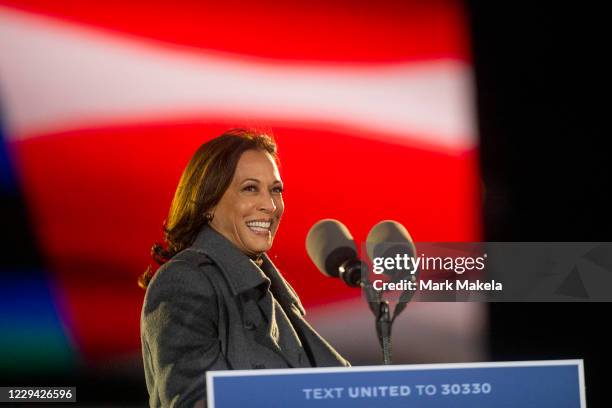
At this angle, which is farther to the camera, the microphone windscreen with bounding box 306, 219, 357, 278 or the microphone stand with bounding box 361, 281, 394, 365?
the microphone windscreen with bounding box 306, 219, 357, 278

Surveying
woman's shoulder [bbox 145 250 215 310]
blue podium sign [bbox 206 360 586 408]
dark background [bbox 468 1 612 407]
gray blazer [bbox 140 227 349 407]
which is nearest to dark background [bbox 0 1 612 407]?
dark background [bbox 468 1 612 407]

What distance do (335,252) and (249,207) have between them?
1.16 feet

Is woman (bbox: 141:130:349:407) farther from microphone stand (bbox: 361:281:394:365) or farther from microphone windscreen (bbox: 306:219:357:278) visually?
microphone stand (bbox: 361:281:394:365)

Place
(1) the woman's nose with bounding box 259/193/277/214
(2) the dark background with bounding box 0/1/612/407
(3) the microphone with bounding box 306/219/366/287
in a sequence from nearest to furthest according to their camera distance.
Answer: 1. (3) the microphone with bounding box 306/219/366/287
2. (1) the woman's nose with bounding box 259/193/277/214
3. (2) the dark background with bounding box 0/1/612/407

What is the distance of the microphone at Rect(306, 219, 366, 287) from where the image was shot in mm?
2291

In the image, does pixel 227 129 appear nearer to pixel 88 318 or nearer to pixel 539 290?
pixel 88 318

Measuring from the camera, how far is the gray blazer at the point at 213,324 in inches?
77.2

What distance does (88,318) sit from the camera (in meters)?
3.34

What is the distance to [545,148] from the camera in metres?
3.85

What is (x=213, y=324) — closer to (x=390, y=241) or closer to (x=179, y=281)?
(x=179, y=281)

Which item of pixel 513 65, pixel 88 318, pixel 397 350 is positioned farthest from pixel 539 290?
pixel 88 318

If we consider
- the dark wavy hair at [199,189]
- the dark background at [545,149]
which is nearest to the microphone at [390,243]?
the dark wavy hair at [199,189]

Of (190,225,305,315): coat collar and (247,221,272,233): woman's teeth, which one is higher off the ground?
(247,221,272,233): woman's teeth

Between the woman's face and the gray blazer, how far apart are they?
0.10m
